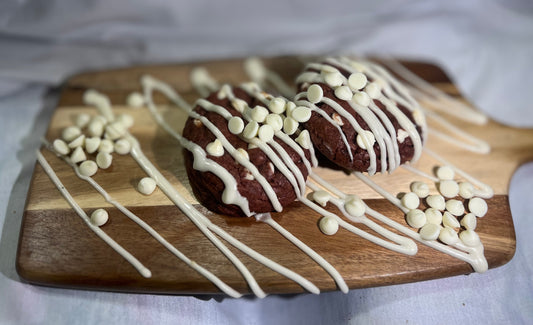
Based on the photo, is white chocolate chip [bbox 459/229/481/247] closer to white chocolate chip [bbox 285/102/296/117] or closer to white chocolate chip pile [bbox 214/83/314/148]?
white chocolate chip pile [bbox 214/83/314/148]

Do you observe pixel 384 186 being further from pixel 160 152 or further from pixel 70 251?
pixel 70 251

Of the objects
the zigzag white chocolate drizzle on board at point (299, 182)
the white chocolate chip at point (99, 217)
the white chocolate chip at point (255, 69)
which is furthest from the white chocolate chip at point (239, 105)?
the white chocolate chip at point (99, 217)

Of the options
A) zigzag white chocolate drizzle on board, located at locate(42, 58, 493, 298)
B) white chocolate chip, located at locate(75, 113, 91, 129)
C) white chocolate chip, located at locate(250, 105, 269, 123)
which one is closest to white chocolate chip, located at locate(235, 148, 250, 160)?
zigzag white chocolate drizzle on board, located at locate(42, 58, 493, 298)

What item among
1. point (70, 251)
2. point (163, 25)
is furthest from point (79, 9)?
point (70, 251)

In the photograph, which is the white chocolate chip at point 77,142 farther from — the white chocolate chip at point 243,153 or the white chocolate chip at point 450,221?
the white chocolate chip at point 450,221

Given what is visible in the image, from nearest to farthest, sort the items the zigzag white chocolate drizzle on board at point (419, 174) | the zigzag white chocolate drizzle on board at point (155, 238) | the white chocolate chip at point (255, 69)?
the zigzag white chocolate drizzle on board at point (155, 238), the zigzag white chocolate drizzle on board at point (419, 174), the white chocolate chip at point (255, 69)

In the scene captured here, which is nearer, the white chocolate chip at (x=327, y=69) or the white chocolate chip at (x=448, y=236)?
the white chocolate chip at (x=448, y=236)
